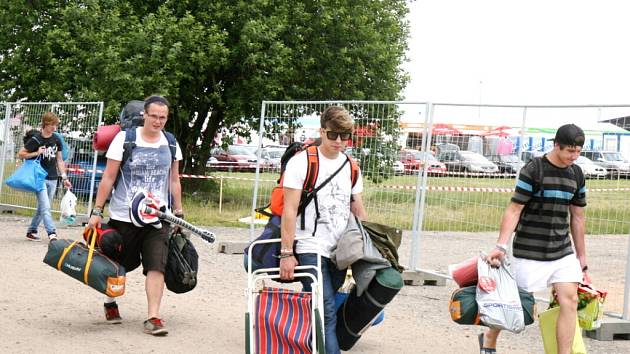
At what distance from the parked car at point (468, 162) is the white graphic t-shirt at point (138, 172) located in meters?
3.45

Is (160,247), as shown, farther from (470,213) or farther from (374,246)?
(470,213)

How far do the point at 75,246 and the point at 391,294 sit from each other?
271 centimetres

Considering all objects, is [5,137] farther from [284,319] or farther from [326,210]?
[284,319]

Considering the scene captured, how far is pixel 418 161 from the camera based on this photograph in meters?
10.7

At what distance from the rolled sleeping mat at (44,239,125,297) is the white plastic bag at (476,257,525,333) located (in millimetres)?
2794

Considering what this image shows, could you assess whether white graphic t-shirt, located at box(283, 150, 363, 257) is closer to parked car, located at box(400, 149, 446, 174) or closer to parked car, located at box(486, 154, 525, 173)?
parked car, located at box(486, 154, 525, 173)

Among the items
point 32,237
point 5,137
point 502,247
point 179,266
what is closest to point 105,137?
point 179,266

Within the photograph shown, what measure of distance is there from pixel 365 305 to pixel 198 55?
17.0m

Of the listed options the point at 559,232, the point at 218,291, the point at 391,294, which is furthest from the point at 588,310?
the point at 218,291

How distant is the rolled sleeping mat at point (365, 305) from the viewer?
612 cm

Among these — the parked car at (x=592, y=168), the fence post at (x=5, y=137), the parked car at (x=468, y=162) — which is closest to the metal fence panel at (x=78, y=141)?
the fence post at (x=5, y=137)

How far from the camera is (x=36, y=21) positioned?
2509cm

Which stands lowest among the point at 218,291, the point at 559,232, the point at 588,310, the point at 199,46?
the point at 218,291

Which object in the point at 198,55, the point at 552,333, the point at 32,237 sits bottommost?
the point at 32,237
